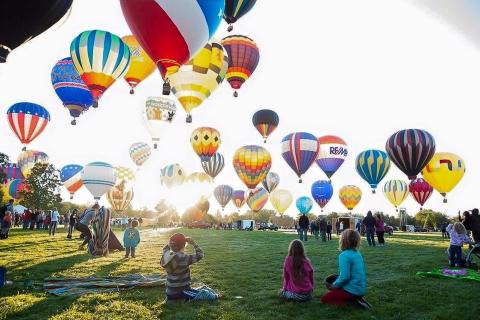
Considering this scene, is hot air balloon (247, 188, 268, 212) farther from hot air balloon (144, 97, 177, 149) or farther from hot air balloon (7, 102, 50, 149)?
hot air balloon (7, 102, 50, 149)

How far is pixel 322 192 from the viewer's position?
46.5m

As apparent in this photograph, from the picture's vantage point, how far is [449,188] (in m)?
31.7

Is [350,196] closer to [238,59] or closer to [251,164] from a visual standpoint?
[251,164]

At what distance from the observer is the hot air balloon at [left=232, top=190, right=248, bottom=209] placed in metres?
55.2

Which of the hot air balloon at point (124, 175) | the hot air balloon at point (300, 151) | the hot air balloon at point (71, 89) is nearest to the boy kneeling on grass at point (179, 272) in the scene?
the hot air balloon at point (71, 89)

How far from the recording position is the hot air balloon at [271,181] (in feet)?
160

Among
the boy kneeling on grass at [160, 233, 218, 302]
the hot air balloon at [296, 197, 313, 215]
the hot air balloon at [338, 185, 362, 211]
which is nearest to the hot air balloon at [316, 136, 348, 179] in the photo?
the hot air balloon at [338, 185, 362, 211]

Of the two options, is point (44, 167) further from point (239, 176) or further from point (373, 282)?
point (373, 282)

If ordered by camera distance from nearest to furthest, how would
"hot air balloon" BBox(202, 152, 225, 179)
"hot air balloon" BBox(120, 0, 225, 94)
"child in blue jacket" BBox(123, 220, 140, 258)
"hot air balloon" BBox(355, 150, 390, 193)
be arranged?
"hot air balloon" BBox(120, 0, 225, 94) → "child in blue jacket" BBox(123, 220, 140, 258) → "hot air balloon" BBox(355, 150, 390, 193) → "hot air balloon" BBox(202, 152, 225, 179)

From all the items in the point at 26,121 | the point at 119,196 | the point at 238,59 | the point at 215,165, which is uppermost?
the point at 238,59

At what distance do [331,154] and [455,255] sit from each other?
24687 millimetres

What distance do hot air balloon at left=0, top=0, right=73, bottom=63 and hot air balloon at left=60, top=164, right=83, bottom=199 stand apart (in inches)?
1272

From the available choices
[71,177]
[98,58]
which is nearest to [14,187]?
[71,177]

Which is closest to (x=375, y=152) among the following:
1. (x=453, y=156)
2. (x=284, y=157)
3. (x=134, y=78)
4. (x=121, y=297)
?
(x=453, y=156)
